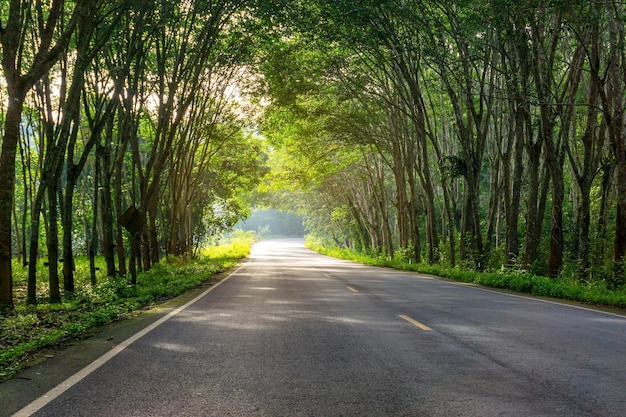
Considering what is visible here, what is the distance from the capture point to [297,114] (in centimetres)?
3125

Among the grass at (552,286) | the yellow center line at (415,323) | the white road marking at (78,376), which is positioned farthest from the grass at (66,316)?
the grass at (552,286)

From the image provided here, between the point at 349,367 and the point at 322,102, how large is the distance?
1026 inches

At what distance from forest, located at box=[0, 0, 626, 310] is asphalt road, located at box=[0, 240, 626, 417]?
5.09 m

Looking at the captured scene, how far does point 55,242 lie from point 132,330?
5348mm

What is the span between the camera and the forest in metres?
14.1

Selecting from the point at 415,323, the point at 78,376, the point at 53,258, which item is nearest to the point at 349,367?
the point at 78,376

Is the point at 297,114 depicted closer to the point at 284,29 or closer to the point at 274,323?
the point at 284,29

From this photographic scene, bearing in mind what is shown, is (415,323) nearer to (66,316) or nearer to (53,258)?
(66,316)

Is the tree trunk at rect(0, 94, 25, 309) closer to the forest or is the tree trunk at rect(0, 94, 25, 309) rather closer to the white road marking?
the forest

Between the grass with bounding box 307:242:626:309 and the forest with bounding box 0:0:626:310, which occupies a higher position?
the forest with bounding box 0:0:626:310

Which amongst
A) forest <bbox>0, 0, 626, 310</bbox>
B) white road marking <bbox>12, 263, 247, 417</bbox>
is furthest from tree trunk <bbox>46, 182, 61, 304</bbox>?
white road marking <bbox>12, 263, 247, 417</bbox>

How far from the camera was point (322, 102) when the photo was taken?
31109 mm

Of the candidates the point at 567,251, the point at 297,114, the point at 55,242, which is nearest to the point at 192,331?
the point at 55,242

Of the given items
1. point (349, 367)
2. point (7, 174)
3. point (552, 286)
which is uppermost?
point (7, 174)
